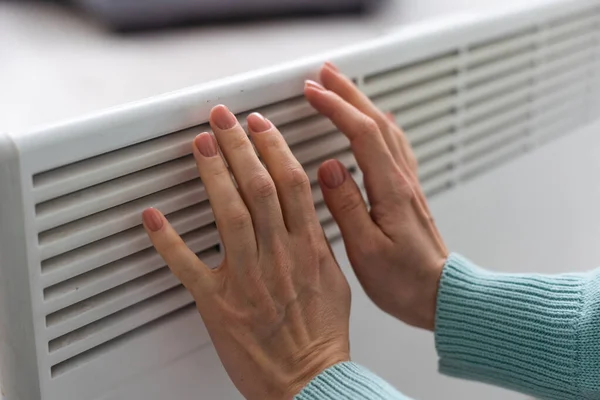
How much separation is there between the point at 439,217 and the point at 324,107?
0.85 ft

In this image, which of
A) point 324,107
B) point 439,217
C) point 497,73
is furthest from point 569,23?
point 324,107

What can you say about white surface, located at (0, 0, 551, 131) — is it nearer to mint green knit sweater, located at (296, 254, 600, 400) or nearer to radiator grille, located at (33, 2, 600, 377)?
radiator grille, located at (33, 2, 600, 377)

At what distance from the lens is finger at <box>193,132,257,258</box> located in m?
0.51

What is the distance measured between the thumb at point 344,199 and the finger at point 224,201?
0.37 ft

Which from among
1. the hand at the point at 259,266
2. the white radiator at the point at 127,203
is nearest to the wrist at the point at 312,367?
the hand at the point at 259,266

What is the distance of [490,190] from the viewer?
0.86 meters

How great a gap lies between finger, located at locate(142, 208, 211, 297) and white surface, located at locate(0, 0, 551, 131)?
89 millimetres

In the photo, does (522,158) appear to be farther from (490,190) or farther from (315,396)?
Result: (315,396)

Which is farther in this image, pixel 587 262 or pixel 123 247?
pixel 587 262

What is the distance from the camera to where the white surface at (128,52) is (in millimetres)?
544

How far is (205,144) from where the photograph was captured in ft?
1.71

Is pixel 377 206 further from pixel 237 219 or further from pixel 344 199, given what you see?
pixel 237 219

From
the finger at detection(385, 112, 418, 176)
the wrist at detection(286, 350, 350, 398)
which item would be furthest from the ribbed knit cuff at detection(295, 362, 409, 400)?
the finger at detection(385, 112, 418, 176)

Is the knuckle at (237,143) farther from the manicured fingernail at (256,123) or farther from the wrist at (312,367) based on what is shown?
the wrist at (312,367)
